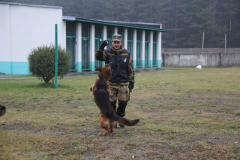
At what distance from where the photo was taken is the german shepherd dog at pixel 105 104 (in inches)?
223

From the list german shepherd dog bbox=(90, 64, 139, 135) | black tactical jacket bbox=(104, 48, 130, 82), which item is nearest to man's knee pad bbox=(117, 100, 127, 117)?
black tactical jacket bbox=(104, 48, 130, 82)

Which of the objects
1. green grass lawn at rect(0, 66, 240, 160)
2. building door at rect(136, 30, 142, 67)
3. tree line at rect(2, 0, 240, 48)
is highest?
tree line at rect(2, 0, 240, 48)

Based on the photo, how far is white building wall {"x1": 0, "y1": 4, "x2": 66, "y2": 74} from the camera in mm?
23906

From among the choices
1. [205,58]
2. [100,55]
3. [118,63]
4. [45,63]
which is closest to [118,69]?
[118,63]

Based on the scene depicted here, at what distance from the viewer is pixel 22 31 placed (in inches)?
954

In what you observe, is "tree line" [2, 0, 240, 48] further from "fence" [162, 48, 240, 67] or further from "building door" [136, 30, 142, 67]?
"building door" [136, 30, 142, 67]

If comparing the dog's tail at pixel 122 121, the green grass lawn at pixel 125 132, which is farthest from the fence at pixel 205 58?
the dog's tail at pixel 122 121

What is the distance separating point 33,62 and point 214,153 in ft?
39.3

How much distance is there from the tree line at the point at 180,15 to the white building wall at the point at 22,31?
44.3 metres

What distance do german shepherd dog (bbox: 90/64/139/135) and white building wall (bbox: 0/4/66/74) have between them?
743 inches

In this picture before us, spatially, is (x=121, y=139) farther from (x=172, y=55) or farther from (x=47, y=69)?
(x=172, y=55)

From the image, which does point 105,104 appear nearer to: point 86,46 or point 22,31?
point 22,31

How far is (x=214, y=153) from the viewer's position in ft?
15.5

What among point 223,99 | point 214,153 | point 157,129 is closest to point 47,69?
point 223,99
